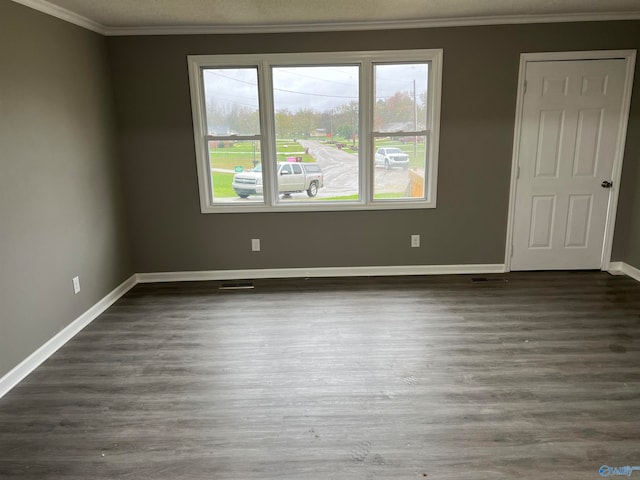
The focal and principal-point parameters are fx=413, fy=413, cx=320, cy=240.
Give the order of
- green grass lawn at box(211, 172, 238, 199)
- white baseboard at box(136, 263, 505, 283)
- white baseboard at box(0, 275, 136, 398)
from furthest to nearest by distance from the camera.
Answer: white baseboard at box(136, 263, 505, 283) < green grass lawn at box(211, 172, 238, 199) < white baseboard at box(0, 275, 136, 398)

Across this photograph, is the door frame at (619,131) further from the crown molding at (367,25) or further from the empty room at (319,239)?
the crown molding at (367,25)

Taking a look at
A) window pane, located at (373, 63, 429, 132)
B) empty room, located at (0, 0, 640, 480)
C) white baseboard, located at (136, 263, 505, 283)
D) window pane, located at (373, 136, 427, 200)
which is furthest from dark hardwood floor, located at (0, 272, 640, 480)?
window pane, located at (373, 63, 429, 132)

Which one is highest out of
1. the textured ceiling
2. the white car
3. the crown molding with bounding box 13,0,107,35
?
the textured ceiling

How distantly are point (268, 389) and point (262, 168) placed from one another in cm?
234

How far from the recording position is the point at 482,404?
2236 millimetres

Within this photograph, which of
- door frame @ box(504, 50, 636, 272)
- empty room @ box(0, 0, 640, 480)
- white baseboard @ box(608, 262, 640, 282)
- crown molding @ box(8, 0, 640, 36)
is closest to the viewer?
empty room @ box(0, 0, 640, 480)

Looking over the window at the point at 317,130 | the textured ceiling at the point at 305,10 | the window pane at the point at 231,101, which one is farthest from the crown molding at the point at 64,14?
the window pane at the point at 231,101

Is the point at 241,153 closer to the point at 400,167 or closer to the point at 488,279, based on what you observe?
the point at 400,167

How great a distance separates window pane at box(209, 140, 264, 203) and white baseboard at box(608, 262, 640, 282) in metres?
3.66

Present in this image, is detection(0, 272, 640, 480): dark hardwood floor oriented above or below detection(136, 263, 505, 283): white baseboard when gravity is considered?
below

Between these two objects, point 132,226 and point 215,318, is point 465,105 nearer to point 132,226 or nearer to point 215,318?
point 215,318

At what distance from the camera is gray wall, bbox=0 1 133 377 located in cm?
254

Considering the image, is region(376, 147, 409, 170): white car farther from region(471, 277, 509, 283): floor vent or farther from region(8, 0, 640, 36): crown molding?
region(471, 277, 509, 283): floor vent

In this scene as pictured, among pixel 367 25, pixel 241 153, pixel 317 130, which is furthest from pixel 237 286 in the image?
pixel 367 25
